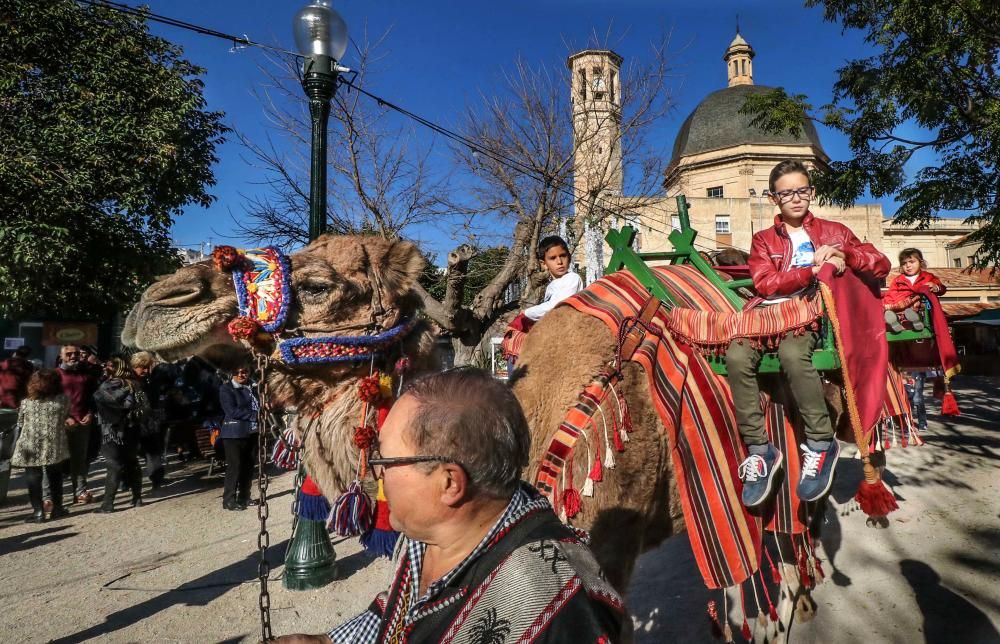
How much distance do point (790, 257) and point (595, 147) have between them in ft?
36.1

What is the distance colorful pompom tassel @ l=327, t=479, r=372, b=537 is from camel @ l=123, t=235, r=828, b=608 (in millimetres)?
125

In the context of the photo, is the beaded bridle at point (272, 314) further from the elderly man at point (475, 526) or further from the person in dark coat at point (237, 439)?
the person in dark coat at point (237, 439)

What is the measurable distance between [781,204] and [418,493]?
271cm

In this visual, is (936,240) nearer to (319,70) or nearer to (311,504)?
(319,70)

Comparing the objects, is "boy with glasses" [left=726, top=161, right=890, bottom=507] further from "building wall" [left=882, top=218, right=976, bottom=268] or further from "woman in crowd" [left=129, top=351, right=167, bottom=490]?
"building wall" [left=882, top=218, right=976, bottom=268]

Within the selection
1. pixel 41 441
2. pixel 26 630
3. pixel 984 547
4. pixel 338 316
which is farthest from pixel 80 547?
pixel 984 547

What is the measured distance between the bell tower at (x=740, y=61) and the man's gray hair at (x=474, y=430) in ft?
186

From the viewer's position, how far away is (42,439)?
7102 mm

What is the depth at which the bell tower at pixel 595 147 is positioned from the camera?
42.3 ft

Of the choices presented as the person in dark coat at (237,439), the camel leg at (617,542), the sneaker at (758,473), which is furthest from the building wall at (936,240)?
the camel leg at (617,542)

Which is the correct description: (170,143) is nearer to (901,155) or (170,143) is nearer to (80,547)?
(80,547)

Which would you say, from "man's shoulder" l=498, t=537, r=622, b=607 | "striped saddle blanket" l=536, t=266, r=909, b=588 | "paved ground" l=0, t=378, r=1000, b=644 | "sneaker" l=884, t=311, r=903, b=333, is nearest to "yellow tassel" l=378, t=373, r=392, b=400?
"striped saddle blanket" l=536, t=266, r=909, b=588

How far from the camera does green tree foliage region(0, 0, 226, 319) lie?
11.6 meters

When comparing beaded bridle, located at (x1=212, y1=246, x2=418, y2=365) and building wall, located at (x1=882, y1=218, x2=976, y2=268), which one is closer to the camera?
beaded bridle, located at (x1=212, y1=246, x2=418, y2=365)
